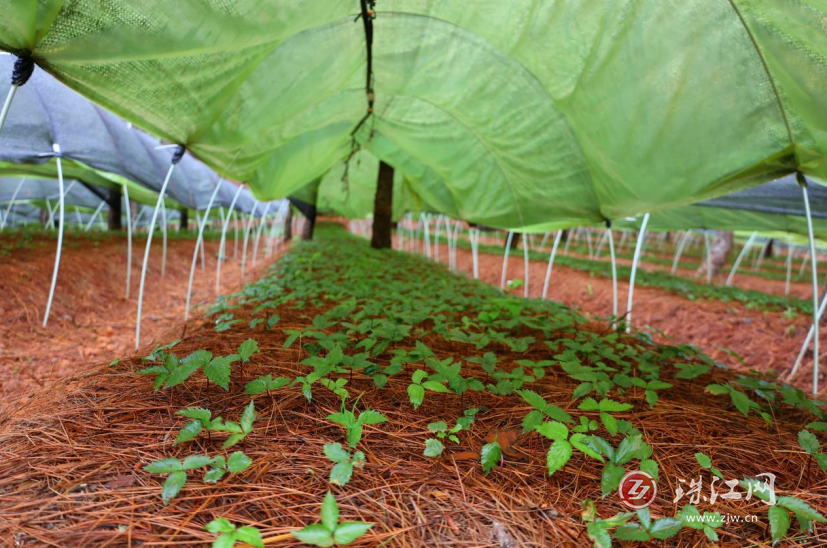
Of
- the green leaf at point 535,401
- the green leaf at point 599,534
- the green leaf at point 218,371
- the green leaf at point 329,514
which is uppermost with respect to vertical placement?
the green leaf at point 218,371

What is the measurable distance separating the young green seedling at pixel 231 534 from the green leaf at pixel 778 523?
1.19m

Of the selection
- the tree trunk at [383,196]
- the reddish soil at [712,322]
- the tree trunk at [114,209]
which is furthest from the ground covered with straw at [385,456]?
the tree trunk at [114,209]

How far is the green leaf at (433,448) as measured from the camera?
1.13m

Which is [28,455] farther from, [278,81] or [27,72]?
[278,81]

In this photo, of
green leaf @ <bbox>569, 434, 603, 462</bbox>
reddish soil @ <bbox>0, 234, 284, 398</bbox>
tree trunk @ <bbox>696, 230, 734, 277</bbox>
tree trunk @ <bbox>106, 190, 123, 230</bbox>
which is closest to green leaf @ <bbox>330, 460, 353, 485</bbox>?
green leaf @ <bbox>569, 434, 603, 462</bbox>

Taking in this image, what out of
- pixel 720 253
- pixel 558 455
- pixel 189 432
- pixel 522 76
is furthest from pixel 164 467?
pixel 720 253

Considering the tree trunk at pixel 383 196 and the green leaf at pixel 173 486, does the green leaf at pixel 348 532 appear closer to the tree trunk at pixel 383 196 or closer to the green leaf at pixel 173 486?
the green leaf at pixel 173 486

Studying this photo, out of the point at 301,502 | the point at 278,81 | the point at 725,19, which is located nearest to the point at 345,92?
the point at 278,81

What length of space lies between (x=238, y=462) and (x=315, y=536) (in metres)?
0.34

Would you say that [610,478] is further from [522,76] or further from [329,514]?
[522,76]

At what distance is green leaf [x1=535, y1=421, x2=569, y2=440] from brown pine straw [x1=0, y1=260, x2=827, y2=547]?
11cm

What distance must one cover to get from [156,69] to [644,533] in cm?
253

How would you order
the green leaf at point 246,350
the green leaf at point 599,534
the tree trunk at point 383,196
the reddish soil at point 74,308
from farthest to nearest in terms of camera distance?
the tree trunk at point 383,196 < the reddish soil at point 74,308 < the green leaf at point 246,350 < the green leaf at point 599,534

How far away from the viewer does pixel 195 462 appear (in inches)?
37.1
